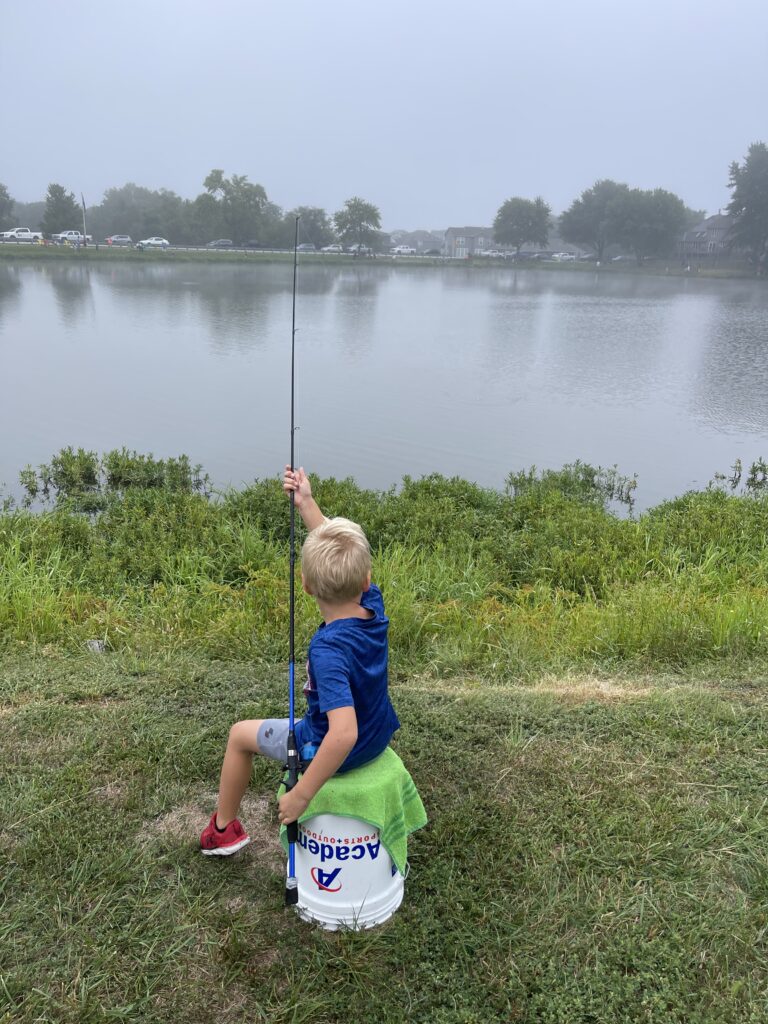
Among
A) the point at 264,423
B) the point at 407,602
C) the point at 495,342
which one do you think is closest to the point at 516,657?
the point at 407,602

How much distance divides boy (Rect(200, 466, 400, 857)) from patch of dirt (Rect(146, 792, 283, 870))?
44 cm

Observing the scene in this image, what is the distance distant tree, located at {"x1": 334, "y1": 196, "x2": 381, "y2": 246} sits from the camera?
247 ft

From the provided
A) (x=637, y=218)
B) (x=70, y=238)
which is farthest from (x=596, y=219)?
(x=70, y=238)

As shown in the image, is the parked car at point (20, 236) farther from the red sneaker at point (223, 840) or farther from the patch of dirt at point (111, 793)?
the red sneaker at point (223, 840)

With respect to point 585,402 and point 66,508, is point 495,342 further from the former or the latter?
point 66,508

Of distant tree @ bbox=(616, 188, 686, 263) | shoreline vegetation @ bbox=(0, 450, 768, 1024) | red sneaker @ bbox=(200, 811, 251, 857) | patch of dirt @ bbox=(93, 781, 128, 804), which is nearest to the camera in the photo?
shoreline vegetation @ bbox=(0, 450, 768, 1024)

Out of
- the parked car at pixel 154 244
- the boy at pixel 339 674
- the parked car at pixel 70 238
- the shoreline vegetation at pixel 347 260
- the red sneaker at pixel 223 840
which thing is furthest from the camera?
the parked car at pixel 154 244

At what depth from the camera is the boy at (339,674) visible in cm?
217

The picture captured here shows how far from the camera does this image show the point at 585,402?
52.5ft

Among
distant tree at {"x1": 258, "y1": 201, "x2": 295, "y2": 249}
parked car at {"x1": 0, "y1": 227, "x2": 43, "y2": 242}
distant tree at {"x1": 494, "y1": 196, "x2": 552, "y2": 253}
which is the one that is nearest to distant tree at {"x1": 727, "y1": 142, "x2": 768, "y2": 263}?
distant tree at {"x1": 494, "y1": 196, "x2": 552, "y2": 253}

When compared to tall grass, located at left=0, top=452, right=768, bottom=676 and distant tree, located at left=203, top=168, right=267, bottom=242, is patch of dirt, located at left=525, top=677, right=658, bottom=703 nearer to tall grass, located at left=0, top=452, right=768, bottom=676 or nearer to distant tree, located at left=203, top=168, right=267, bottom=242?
tall grass, located at left=0, top=452, right=768, bottom=676

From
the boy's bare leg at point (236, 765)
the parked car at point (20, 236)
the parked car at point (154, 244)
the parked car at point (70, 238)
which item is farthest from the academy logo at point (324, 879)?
the parked car at point (20, 236)

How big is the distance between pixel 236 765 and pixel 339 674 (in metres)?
0.66

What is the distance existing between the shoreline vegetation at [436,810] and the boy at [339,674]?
0.52m
